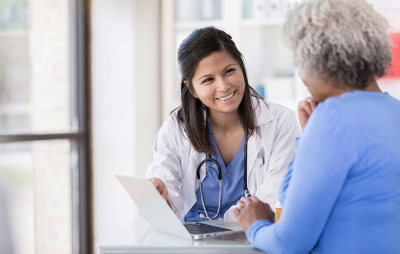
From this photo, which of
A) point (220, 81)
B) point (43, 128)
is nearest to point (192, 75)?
point (220, 81)

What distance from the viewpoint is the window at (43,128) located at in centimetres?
293

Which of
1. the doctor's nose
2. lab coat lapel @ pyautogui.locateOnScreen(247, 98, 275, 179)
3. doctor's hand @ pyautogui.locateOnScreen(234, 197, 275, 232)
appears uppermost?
the doctor's nose

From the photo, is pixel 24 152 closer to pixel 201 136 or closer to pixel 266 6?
pixel 201 136

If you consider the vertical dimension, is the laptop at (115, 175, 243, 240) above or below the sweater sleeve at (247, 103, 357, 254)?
below

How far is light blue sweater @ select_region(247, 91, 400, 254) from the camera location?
113cm

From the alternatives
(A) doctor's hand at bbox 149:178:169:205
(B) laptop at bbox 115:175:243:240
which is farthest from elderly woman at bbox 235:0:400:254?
(A) doctor's hand at bbox 149:178:169:205

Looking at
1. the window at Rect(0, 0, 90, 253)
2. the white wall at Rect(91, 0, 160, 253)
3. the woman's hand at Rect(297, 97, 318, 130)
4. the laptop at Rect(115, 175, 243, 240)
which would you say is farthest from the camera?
the white wall at Rect(91, 0, 160, 253)

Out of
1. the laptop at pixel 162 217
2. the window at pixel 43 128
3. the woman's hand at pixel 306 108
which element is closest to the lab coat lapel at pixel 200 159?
the laptop at pixel 162 217

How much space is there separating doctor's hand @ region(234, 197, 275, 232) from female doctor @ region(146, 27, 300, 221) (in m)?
0.54

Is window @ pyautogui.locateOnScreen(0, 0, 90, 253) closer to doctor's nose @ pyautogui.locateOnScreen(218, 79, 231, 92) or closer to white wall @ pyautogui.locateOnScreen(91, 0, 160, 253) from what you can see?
white wall @ pyautogui.locateOnScreen(91, 0, 160, 253)

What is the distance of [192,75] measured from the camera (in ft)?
6.82

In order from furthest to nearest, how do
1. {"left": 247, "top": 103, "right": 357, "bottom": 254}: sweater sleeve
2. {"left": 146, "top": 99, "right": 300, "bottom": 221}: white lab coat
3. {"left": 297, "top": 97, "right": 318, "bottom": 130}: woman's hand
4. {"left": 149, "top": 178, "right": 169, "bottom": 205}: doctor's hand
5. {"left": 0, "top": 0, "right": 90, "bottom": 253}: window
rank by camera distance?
{"left": 0, "top": 0, "right": 90, "bottom": 253}: window → {"left": 146, "top": 99, "right": 300, "bottom": 221}: white lab coat → {"left": 149, "top": 178, "right": 169, "bottom": 205}: doctor's hand → {"left": 297, "top": 97, "right": 318, "bottom": 130}: woman's hand → {"left": 247, "top": 103, "right": 357, "bottom": 254}: sweater sleeve

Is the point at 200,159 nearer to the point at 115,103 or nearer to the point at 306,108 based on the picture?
the point at 306,108

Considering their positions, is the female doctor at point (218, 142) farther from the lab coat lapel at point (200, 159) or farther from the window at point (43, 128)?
the window at point (43, 128)
